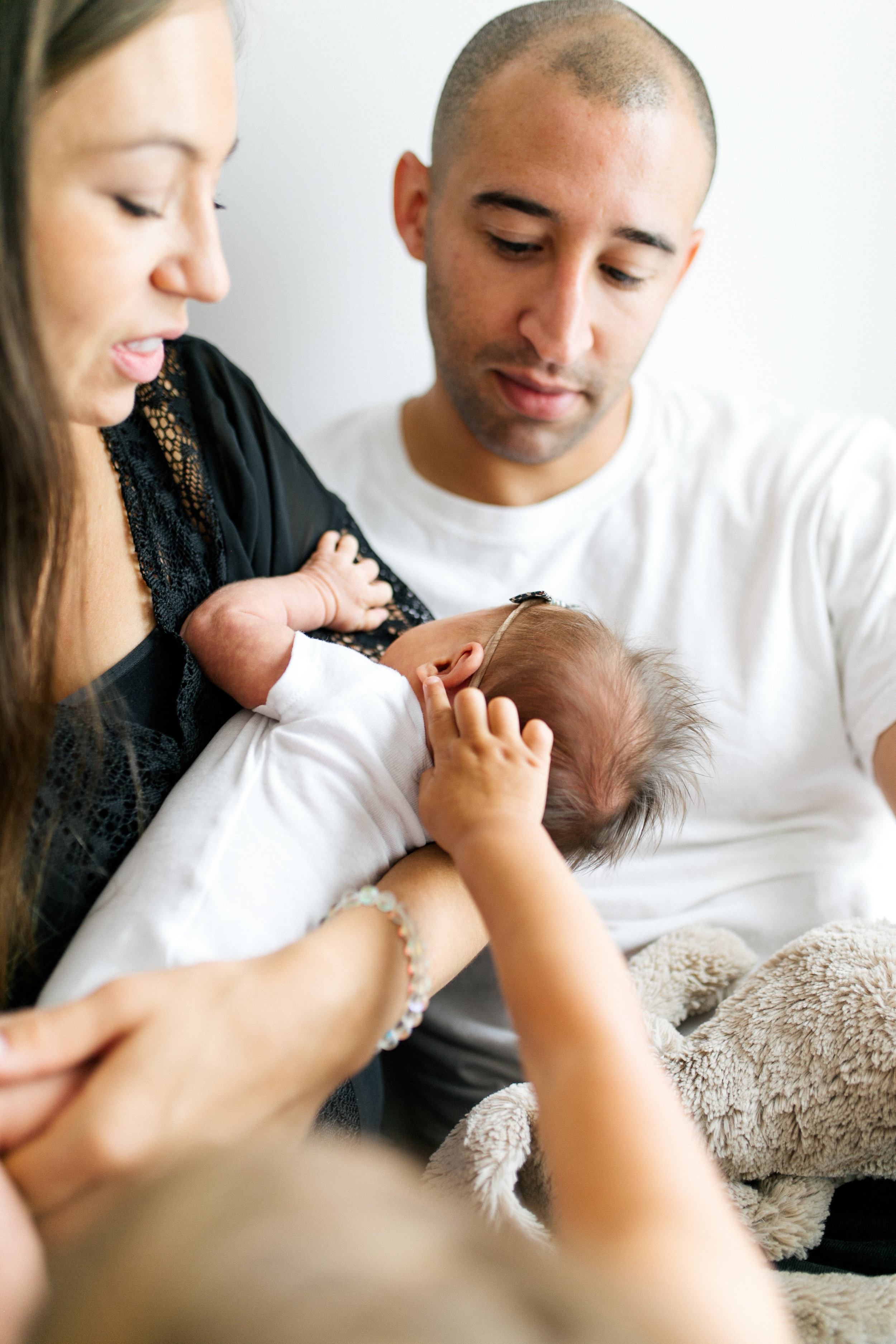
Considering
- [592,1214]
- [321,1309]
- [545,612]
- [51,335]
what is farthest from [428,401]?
[321,1309]

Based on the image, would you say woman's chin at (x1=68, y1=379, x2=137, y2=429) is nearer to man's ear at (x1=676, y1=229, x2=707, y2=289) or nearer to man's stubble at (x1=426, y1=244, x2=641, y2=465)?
man's stubble at (x1=426, y1=244, x2=641, y2=465)

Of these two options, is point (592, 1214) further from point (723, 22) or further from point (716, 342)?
point (723, 22)

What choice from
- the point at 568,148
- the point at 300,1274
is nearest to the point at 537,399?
the point at 568,148

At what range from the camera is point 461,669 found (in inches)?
45.4

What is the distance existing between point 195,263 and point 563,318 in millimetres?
698

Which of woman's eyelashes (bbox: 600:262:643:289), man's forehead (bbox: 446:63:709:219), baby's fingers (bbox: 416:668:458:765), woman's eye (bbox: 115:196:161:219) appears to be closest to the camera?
woman's eye (bbox: 115:196:161:219)

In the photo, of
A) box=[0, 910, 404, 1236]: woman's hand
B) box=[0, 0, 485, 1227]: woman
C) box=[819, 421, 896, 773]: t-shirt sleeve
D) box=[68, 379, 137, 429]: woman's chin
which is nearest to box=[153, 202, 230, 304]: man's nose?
box=[0, 0, 485, 1227]: woman

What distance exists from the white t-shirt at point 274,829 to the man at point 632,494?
56 centimetres

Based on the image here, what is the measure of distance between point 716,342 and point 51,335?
4.81ft

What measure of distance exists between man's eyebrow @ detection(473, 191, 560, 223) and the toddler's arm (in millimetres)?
610

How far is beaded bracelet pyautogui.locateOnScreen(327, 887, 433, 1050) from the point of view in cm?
95

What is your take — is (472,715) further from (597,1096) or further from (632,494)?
(632,494)

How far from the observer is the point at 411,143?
1.77 metres

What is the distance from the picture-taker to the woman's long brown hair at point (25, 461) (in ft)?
2.36
